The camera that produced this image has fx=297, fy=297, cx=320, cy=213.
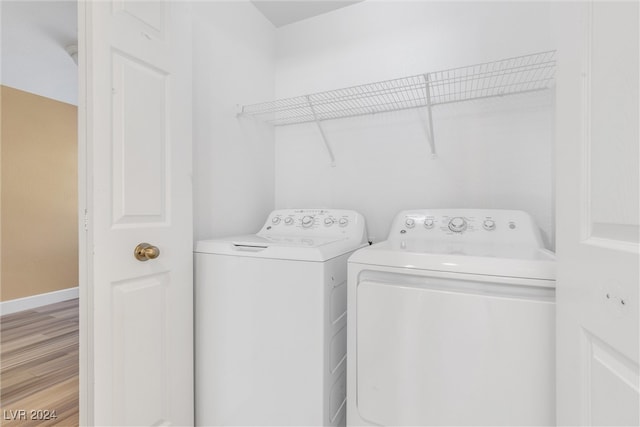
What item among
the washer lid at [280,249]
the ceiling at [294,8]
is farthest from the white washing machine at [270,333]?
the ceiling at [294,8]

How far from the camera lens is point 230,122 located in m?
1.80

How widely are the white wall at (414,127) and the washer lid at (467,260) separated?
636 mm

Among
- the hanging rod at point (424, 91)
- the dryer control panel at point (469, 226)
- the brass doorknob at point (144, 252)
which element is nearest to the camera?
the brass doorknob at point (144, 252)

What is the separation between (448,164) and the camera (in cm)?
173

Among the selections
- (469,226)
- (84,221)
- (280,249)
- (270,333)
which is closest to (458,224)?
(469,226)

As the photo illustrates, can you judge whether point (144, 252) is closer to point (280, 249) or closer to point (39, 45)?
point (280, 249)

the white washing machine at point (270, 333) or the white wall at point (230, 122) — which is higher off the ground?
the white wall at point (230, 122)

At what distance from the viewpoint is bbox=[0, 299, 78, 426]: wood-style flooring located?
1532 mm

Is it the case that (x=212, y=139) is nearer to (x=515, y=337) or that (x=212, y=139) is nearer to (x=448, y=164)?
(x=448, y=164)

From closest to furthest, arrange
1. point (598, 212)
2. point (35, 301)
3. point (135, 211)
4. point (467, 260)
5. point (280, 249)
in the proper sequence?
1. point (598, 212)
2. point (467, 260)
3. point (135, 211)
4. point (280, 249)
5. point (35, 301)

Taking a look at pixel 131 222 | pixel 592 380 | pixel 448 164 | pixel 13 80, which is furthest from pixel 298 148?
pixel 13 80

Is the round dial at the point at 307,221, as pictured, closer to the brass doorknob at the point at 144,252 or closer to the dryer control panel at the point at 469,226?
the dryer control panel at the point at 469,226

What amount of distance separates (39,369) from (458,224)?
9.02ft

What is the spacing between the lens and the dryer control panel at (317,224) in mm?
1692
